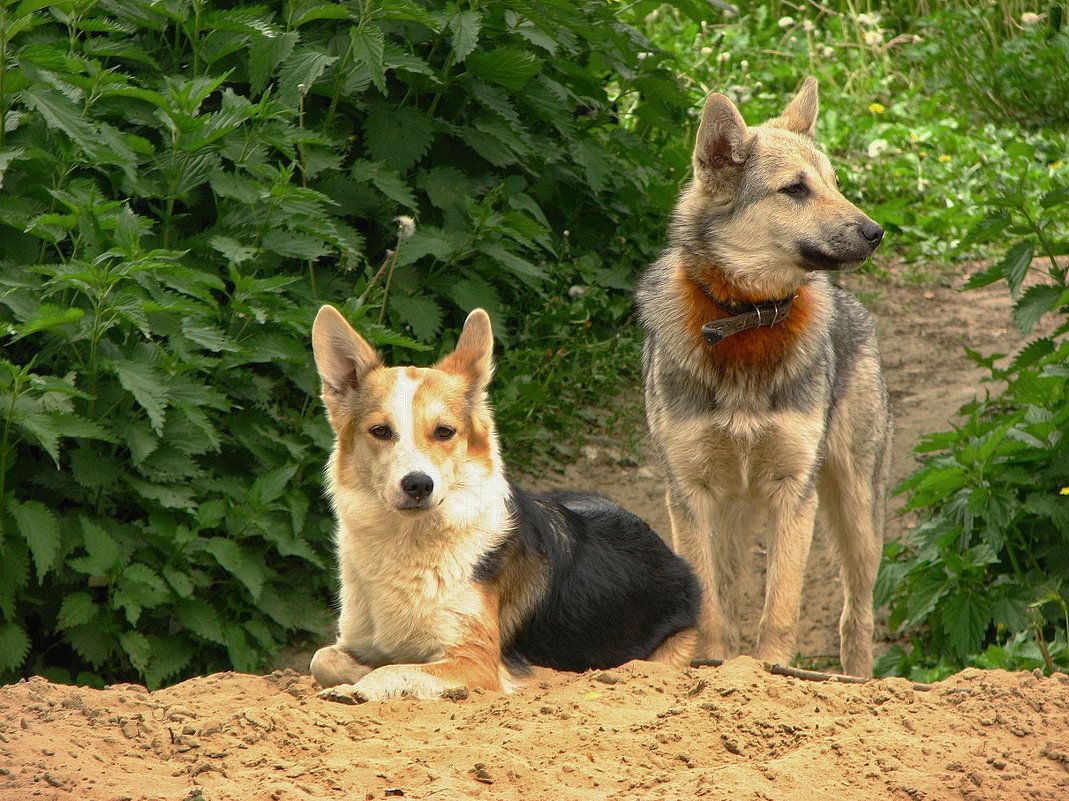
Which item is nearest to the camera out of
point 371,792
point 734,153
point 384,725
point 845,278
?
point 371,792

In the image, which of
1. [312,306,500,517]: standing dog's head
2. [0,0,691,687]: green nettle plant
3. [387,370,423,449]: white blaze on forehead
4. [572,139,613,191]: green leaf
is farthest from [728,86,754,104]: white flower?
[387,370,423,449]: white blaze on forehead

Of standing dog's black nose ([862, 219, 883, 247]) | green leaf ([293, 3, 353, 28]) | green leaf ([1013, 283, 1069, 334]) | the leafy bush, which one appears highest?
the leafy bush

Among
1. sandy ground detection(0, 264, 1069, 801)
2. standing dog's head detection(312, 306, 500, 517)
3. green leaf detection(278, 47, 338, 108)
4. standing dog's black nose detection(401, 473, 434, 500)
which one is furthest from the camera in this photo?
green leaf detection(278, 47, 338, 108)

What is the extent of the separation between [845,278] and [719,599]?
574cm

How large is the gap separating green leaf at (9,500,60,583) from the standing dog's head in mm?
1182

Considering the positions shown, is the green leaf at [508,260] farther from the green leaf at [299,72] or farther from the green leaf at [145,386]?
the green leaf at [145,386]

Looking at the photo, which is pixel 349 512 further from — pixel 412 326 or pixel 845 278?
pixel 845 278

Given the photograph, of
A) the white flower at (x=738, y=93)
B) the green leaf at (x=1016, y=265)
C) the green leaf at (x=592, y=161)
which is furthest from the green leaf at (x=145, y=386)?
the white flower at (x=738, y=93)

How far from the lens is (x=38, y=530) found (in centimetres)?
491

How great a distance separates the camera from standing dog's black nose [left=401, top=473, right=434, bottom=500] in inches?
169

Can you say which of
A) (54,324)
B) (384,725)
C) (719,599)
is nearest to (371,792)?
(384,725)

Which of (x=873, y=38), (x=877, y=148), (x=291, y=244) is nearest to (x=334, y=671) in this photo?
(x=291, y=244)

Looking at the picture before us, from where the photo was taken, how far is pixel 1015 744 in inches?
135

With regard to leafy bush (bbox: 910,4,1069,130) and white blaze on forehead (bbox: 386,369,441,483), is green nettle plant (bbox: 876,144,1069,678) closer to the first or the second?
white blaze on forehead (bbox: 386,369,441,483)
